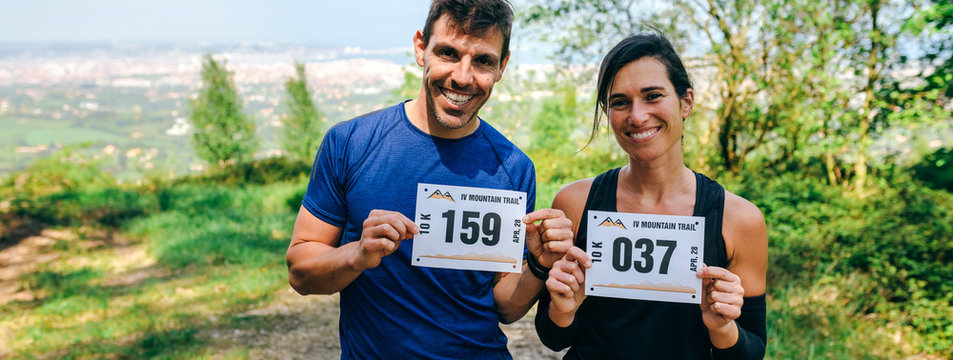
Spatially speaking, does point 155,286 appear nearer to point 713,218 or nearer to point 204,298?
point 204,298

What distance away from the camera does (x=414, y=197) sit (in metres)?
2.13

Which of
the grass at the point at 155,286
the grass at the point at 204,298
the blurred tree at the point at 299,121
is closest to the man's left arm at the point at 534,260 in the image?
the grass at the point at 204,298

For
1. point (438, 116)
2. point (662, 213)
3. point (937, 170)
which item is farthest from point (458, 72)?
point (937, 170)

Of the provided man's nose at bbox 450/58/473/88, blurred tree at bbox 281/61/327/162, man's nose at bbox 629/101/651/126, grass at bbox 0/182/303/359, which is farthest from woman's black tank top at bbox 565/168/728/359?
blurred tree at bbox 281/61/327/162

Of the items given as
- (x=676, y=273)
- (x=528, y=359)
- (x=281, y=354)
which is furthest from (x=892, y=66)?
(x=281, y=354)

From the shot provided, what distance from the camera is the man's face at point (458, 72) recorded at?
2121 millimetres

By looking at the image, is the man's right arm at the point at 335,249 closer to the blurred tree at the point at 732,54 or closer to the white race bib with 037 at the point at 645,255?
the white race bib with 037 at the point at 645,255

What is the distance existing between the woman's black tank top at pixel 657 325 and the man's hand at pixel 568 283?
12 cm

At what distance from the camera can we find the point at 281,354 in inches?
218

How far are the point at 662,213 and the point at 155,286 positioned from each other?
8.00 m

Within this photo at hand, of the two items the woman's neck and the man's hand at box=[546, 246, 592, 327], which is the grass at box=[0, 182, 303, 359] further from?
the woman's neck

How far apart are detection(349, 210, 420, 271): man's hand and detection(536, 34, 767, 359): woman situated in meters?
0.55

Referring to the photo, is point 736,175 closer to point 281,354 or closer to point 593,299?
point 281,354

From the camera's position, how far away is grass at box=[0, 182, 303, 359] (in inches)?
226
